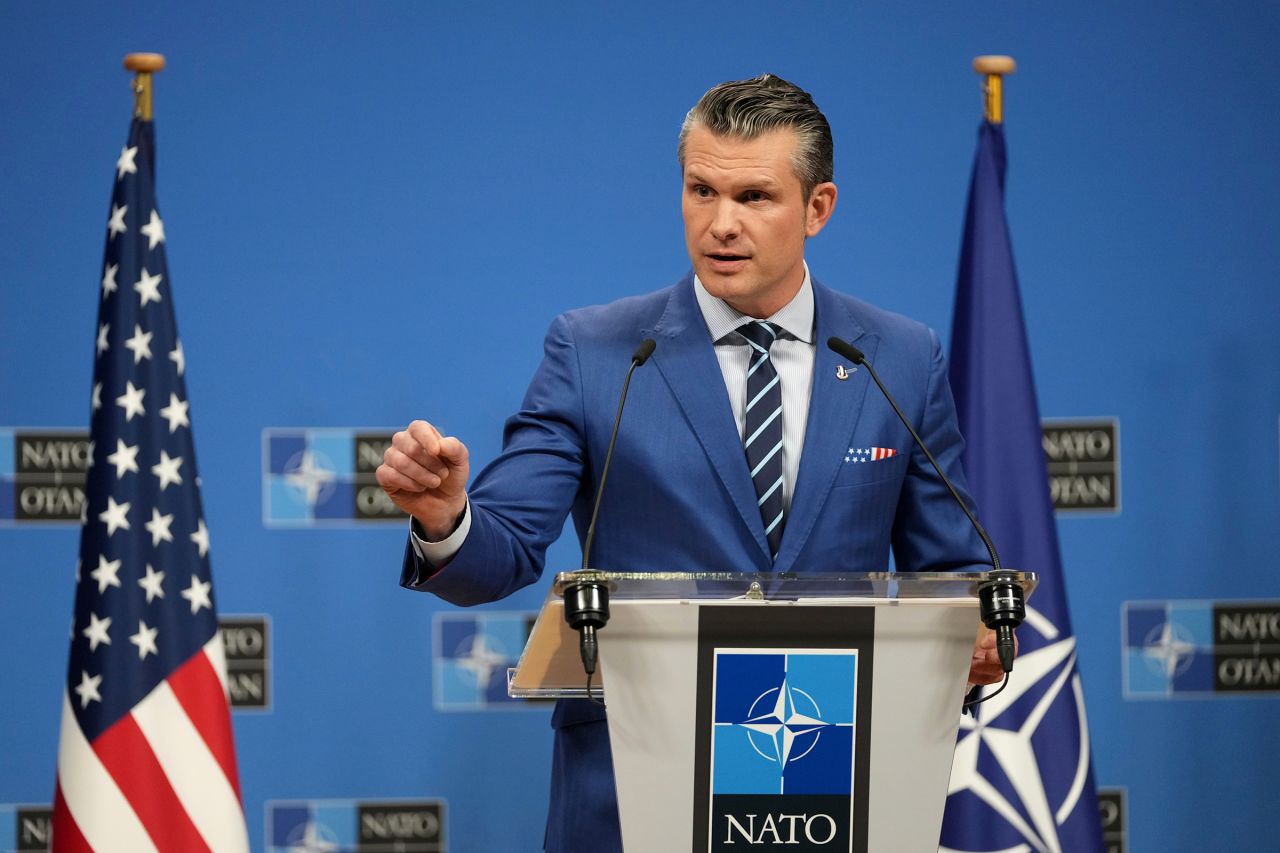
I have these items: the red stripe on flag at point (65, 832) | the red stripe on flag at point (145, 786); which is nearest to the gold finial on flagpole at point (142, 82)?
the red stripe on flag at point (145, 786)

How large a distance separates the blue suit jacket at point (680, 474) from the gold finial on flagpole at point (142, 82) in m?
1.51

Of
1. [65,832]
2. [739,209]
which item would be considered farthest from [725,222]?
[65,832]

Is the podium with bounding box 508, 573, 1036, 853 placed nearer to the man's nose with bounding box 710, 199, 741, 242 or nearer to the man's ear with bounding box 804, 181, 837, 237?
the man's nose with bounding box 710, 199, 741, 242

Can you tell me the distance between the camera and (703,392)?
2018mm

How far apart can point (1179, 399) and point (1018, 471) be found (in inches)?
29.4

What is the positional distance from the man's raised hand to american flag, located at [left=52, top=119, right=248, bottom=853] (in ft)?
5.18

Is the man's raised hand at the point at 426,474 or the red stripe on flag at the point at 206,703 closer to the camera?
the man's raised hand at the point at 426,474

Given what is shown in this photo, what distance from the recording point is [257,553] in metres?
3.48

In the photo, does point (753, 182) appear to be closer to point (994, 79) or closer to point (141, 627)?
point (994, 79)

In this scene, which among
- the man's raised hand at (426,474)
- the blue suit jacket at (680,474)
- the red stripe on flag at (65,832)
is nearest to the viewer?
the man's raised hand at (426,474)

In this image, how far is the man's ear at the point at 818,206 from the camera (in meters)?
2.18

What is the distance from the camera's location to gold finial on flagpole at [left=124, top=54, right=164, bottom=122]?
10.3 feet

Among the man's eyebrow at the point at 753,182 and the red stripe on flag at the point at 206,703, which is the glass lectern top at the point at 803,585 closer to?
the man's eyebrow at the point at 753,182

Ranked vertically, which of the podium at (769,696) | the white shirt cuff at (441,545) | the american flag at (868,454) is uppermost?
the american flag at (868,454)
